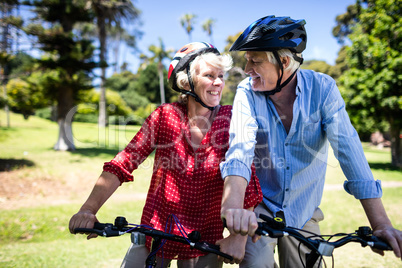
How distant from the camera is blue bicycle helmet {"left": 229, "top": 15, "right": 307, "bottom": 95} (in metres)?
2.42

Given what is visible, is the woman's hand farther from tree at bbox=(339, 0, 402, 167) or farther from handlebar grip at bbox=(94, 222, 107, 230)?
tree at bbox=(339, 0, 402, 167)

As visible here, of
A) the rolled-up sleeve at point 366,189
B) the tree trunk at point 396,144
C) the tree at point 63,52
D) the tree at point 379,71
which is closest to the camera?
the rolled-up sleeve at point 366,189

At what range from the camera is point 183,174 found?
2387mm

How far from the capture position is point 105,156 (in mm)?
18828

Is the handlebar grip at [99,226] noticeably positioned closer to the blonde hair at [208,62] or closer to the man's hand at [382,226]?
the blonde hair at [208,62]

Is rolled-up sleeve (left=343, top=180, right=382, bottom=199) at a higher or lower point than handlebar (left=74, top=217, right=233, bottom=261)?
higher

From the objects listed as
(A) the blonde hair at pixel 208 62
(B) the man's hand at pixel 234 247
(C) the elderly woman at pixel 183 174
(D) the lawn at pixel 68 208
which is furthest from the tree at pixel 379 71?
(B) the man's hand at pixel 234 247

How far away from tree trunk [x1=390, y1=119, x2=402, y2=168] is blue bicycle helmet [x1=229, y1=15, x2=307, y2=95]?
20.9 metres

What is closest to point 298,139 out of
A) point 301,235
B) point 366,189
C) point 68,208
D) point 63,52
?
point 366,189

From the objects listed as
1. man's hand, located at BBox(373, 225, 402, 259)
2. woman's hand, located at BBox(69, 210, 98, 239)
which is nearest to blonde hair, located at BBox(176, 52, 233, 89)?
woman's hand, located at BBox(69, 210, 98, 239)

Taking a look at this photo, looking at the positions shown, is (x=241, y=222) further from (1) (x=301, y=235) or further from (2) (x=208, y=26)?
(2) (x=208, y=26)

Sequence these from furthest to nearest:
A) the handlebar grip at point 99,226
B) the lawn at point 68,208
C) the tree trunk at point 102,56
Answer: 1. the tree trunk at point 102,56
2. the lawn at point 68,208
3. the handlebar grip at point 99,226

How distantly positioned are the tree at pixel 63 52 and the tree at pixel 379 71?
15953 mm

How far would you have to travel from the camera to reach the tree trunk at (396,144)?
20.4 metres
